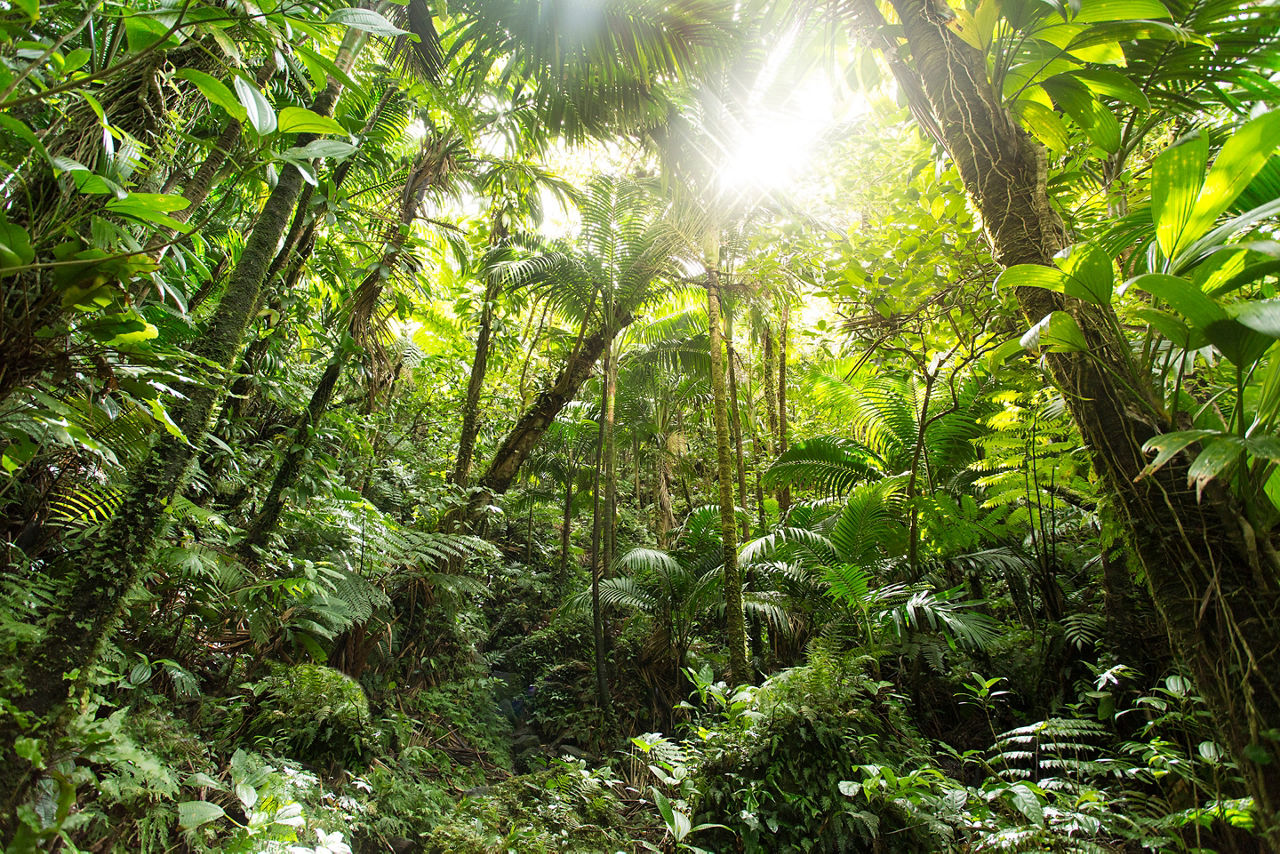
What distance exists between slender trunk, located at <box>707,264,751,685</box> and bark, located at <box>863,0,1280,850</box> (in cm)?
269

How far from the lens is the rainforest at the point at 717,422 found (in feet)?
3.44

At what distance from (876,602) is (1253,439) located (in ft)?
9.63

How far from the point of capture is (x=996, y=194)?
1.62 meters

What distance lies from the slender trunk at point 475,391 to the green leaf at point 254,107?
4.62m

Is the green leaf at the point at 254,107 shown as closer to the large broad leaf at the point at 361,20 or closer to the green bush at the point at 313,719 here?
the large broad leaf at the point at 361,20

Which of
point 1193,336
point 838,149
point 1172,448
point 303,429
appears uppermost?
point 838,149

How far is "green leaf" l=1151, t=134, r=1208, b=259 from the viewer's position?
990 mm

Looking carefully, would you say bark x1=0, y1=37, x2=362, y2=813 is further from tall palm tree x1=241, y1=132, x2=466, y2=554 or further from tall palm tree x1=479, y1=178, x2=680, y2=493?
tall palm tree x1=479, y1=178, x2=680, y2=493

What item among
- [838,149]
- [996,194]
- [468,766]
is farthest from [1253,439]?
[468,766]

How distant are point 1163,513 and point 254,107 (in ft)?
6.52

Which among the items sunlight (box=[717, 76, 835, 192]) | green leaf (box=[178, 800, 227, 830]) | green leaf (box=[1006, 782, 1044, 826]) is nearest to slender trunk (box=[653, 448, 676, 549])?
sunlight (box=[717, 76, 835, 192])

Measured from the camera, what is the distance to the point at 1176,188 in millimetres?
1011

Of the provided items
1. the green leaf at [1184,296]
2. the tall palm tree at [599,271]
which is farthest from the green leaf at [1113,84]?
the tall palm tree at [599,271]

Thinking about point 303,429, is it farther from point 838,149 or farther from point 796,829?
point 838,149
